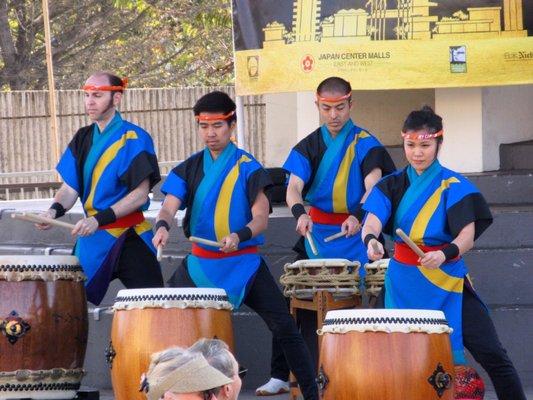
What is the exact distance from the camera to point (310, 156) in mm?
7309

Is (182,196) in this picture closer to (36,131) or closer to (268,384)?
(268,384)

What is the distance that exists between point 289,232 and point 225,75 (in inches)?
622

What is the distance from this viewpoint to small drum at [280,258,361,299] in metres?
6.88

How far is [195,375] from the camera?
12.6 feet

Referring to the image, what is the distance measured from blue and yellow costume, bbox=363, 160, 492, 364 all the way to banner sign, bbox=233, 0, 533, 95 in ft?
6.49

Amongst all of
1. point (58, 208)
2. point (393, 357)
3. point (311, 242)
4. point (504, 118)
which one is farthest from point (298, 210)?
point (504, 118)

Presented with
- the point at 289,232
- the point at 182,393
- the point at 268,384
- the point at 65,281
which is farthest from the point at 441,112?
the point at 182,393

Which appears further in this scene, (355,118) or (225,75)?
(225,75)

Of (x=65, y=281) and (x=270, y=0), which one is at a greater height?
(x=270, y=0)

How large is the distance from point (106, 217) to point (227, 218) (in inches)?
24.2

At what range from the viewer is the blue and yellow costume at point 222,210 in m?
7.05

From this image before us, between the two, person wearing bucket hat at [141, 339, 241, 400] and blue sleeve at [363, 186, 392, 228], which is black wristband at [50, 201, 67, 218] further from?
person wearing bucket hat at [141, 339, 241, 400]

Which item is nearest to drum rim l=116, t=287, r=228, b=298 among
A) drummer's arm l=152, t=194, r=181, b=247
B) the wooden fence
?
drummer's arm l=152, t=194, r=181, b=247

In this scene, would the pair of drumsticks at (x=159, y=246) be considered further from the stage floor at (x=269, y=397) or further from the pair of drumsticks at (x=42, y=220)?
the stage floor at (x=269, y=397)
